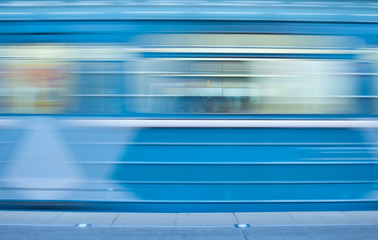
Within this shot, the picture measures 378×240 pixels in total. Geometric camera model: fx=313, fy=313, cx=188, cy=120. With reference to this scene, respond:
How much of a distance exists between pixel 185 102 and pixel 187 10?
2.59ft

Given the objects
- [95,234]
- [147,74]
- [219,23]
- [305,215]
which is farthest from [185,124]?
[305,215]

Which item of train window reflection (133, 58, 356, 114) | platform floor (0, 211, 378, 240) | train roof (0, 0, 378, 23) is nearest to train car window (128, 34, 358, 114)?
train window reflection (133, 58, 356, 114)

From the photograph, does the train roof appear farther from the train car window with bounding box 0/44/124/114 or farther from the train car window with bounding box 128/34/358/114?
the train car window with bounding box 0/44/124/114

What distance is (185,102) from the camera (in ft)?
8.77

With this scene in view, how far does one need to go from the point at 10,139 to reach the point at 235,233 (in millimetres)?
2157

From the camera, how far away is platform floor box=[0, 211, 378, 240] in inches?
112

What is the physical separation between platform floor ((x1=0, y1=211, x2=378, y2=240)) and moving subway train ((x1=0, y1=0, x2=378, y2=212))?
0.36m

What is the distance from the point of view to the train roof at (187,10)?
266cm

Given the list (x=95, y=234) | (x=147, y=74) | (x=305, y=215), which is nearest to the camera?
(x=147, y=74)

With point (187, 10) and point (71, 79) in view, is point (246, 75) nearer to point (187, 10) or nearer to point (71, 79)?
point (187, 10)

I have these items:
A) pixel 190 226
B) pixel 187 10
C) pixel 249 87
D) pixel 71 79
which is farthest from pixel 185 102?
pixel 190 226

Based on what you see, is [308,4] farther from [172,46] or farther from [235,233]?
[235,233]

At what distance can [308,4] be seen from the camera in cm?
271

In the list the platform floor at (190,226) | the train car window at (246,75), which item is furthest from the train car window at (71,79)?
the platform floor at (190,226)
